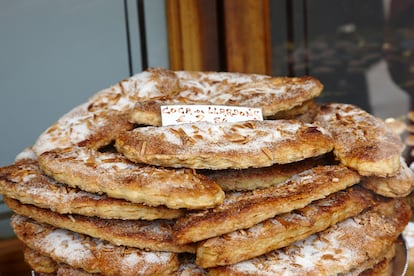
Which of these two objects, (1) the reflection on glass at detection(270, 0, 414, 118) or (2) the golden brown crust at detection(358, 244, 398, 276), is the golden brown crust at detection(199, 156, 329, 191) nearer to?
(2) the golden brown crust at detection(358, 244, 398, 276)

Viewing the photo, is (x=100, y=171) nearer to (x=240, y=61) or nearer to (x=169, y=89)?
(x=169, y=89)

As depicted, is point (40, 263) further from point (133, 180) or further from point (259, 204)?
point (259, 204)

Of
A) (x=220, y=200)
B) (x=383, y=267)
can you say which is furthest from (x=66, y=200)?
(x=383, y=267)

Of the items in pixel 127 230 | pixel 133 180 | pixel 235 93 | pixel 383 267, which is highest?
pixel 235 93

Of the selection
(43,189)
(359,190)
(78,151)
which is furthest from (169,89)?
(359,190)

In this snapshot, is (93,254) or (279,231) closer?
(279,231)

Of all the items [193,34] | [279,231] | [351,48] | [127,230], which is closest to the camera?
[279,231]

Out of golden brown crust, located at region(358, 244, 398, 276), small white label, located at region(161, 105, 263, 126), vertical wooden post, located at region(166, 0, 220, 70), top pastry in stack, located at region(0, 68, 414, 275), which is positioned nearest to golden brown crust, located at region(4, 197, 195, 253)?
top pastry in stack, located at region(0, 68, 414, 275)
